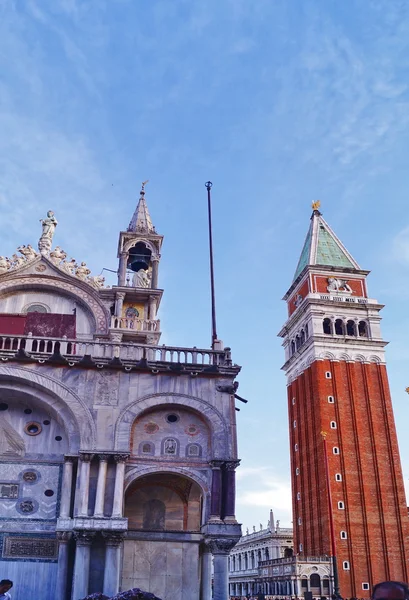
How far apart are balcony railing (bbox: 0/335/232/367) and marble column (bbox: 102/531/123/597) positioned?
660 cm

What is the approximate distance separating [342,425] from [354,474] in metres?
5.83

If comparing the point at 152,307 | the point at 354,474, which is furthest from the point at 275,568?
the point at 152,307

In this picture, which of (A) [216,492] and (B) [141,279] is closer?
(A) [216,492]

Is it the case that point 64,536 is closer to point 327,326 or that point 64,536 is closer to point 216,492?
point 216,492

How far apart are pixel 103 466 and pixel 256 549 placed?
8871 centimetres

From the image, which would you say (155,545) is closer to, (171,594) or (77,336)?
(171,594)

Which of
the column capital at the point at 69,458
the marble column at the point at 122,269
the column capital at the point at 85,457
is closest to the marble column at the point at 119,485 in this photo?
the column capital at the point at 85,457

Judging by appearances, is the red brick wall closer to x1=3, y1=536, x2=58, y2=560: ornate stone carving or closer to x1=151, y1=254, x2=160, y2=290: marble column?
x1=151, y1=254, x2=160, y2=290: marble column

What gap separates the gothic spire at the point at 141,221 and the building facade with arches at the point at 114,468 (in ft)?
29.2

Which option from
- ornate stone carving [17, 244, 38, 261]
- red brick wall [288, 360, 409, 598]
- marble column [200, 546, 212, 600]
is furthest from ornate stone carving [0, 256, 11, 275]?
red brick wall [288, 360, 409, 598]

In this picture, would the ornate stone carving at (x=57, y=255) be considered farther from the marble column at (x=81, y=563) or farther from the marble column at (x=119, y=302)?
the marble column at (x=81, y=563)

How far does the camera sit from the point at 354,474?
69062 mm

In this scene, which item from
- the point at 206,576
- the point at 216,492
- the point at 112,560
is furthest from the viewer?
the point at 206,576

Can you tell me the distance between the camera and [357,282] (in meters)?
82.6
